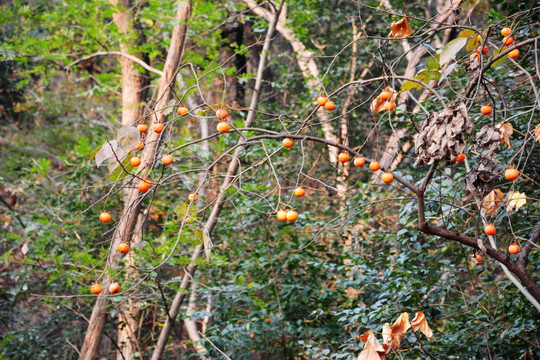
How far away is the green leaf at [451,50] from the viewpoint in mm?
1471

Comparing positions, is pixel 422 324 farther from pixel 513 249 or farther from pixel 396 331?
pixel 513 249

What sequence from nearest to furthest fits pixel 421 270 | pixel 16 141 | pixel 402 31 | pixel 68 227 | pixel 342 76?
pixel 402 31, pixel 421 270, pixel 68 227, pixel 342 76, pixel 16 141

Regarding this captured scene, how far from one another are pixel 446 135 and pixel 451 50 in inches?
12.2

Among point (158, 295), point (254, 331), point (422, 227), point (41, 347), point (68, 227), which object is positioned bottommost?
point (41, 347)

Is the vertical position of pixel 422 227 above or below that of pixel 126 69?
below

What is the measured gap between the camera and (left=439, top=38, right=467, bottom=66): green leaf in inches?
57.9

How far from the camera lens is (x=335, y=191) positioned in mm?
3189

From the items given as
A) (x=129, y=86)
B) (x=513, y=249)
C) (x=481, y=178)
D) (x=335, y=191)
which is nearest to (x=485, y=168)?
(x=481, y=178)

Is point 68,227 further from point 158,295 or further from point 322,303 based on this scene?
point 322,303

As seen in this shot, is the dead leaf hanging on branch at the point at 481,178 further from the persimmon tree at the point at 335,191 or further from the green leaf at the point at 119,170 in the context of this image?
the green leaf at the point at 119,170

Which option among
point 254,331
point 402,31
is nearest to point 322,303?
point 254,331

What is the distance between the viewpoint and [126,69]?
402 centimetres

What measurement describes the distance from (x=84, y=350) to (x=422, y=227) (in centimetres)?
223

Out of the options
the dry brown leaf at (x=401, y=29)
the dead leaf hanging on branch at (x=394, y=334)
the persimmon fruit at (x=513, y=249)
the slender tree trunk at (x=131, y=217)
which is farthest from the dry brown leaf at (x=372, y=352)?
the slender tree trunk at (x=131, y=217)
